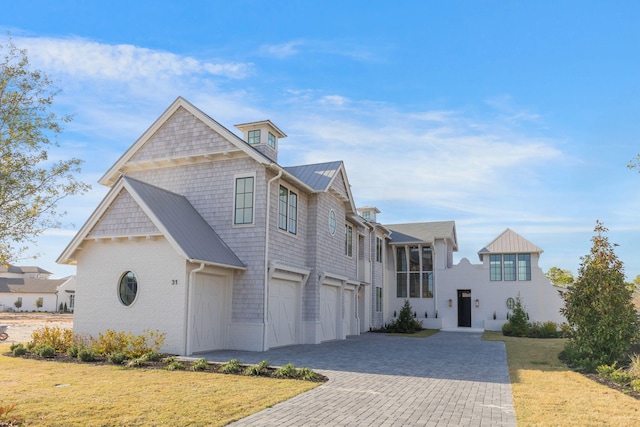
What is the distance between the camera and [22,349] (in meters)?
14.9

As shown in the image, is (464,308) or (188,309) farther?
(464,308)

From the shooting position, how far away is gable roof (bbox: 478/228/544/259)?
33.2 meters

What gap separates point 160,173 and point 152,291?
5666 millimetres

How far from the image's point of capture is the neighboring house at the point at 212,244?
15.6 meters

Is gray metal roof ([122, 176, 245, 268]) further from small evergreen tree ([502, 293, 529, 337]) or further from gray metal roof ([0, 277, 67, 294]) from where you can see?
gray metal roof ([0, 277, 67, 294])

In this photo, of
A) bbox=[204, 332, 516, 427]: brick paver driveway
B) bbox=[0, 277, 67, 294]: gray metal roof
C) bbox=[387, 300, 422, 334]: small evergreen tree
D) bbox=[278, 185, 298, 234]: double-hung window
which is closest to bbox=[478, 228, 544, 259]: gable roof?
bbox=[387, 300, 422, 334]: small evergreen tree

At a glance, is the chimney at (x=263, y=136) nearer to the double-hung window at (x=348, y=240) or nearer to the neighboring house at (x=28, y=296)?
the double-hung window at (x=348, y=240)

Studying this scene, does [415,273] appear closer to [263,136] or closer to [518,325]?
[518,325]

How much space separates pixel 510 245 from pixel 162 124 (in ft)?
77.7

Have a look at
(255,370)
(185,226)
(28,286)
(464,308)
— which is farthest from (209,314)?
(28,286)

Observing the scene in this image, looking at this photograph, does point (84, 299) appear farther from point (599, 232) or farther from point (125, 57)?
point (599, 232)

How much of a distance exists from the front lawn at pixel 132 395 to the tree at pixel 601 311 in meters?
8.22

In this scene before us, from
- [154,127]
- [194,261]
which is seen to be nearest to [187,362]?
[194,261]

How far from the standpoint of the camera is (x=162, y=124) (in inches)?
761
